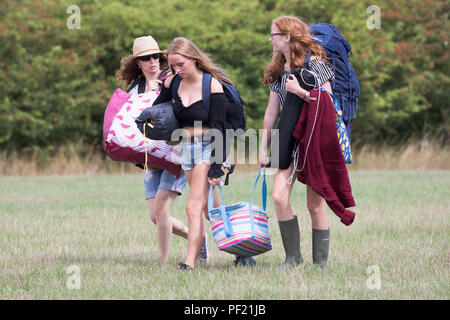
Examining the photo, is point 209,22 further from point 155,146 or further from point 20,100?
point 155,146

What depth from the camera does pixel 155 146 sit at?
269 inches

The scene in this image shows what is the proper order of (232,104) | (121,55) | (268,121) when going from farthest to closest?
(121,55) → (268,121) → (232,104)

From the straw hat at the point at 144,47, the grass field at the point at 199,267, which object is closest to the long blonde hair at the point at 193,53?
the straw hat at the point at 144,47

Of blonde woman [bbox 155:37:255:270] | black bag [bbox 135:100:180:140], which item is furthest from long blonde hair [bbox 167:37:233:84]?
black bag [bbox 135:100:180:140]

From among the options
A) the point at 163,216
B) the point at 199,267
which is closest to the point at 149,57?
the point at 163,216

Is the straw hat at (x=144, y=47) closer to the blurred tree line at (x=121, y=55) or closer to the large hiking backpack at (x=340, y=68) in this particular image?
the large hiking backpack at (x=340, y=68)

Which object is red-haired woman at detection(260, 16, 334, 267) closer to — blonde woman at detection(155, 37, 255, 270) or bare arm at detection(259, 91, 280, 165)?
bare arm at detection(259, 91, 280, 165)

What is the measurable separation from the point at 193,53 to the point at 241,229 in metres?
1.55

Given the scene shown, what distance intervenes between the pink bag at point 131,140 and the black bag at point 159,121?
222 millimetres

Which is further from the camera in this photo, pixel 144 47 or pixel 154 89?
pixel 144 47

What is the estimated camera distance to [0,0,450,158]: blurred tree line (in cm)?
2250

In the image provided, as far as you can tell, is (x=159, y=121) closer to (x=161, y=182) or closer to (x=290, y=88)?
(x=161, y=182)

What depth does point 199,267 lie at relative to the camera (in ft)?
22.7

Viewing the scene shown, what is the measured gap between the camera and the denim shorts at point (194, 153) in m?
6.63
